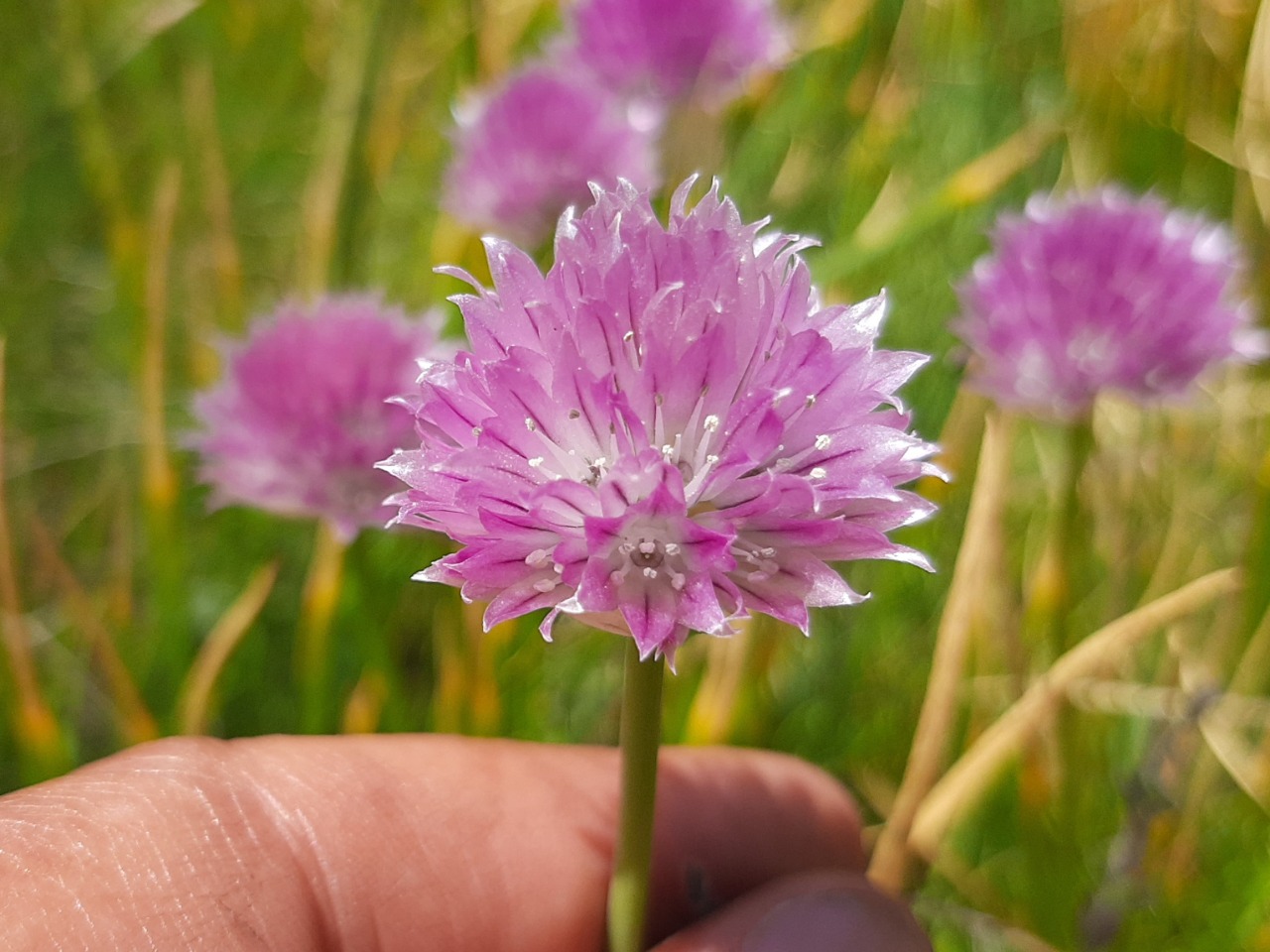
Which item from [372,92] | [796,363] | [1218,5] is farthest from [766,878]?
[1218,5]

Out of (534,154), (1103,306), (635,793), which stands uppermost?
(534,154)

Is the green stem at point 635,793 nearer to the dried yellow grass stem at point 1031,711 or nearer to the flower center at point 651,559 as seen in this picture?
the flower center at point 651,559

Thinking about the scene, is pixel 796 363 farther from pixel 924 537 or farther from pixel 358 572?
pixel 924 537

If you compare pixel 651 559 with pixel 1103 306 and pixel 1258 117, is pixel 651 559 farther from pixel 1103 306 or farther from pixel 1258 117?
pixel 1258 117

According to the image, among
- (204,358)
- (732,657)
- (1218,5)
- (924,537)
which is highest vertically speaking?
(1218,5)

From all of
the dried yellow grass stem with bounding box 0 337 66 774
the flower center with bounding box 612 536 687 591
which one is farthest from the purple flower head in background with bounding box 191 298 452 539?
the flower center with bounding box 612 536 687 591

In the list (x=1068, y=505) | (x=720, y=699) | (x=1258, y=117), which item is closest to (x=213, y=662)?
(x=720, y=699)

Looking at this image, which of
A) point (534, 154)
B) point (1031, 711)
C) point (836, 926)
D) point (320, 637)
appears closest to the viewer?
point (836, 926)
